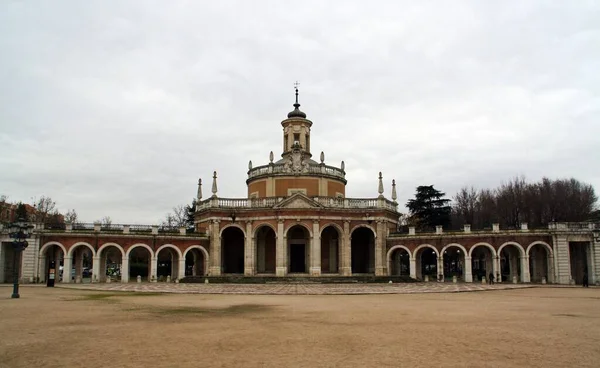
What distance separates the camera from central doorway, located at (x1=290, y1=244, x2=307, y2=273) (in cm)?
5197

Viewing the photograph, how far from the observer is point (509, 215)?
67.4 meters

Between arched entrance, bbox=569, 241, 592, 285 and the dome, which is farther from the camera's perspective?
the dome

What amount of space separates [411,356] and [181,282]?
1504 inches

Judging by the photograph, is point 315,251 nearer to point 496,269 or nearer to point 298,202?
point 298,202

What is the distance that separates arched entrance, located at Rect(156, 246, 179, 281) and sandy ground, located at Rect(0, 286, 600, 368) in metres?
29.4

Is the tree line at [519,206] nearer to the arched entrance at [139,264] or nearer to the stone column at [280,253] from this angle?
the stone column at [280,253]

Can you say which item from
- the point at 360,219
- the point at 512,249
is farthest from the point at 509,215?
the point at 360,219

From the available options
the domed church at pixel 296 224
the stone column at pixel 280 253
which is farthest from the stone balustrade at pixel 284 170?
the stone column at pixel 280 253

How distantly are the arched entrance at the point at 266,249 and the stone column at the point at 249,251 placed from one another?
5.53ft

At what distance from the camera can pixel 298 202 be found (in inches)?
1945

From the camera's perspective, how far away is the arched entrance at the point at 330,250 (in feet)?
169

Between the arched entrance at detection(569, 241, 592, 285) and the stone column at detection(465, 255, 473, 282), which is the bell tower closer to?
the stone column at detection(465, 255, 473, 282)

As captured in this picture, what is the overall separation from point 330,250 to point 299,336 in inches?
1512

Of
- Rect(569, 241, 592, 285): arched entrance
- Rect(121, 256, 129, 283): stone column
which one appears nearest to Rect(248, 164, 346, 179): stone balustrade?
Rect(121, 256, 129, 283): stone column
